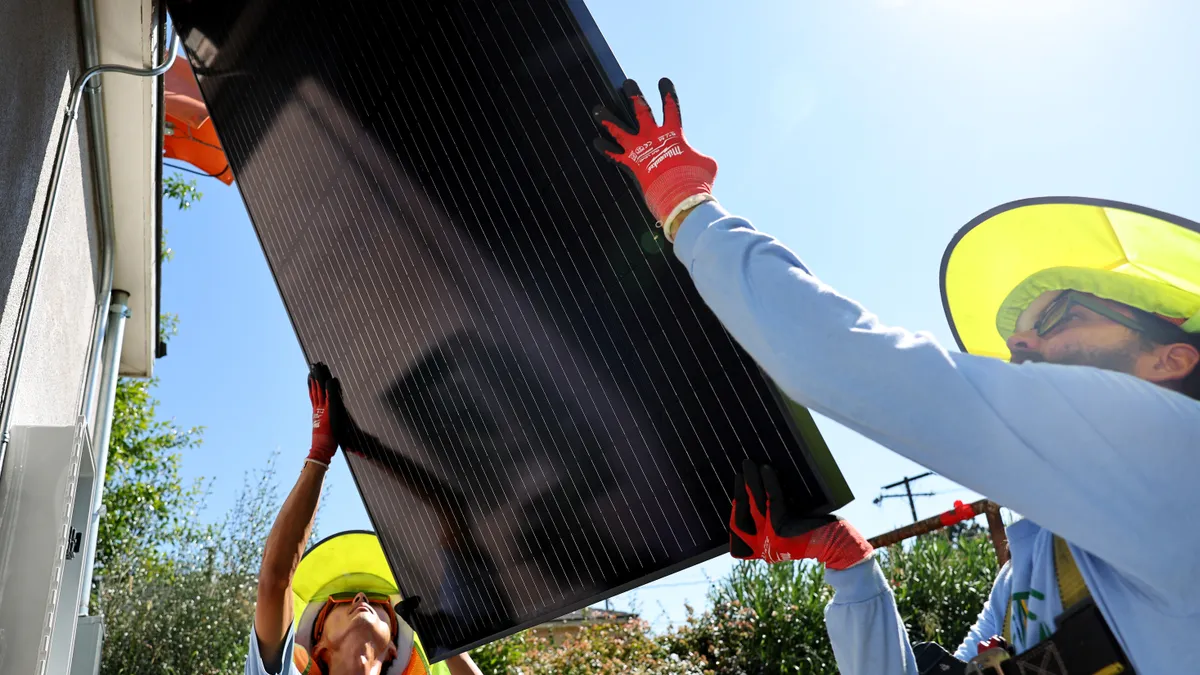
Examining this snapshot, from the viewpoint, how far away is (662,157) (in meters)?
2.18

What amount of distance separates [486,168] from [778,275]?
1.54m

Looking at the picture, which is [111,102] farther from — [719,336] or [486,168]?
[719,336]

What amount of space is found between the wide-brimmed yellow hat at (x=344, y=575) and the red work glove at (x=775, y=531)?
3.02 m

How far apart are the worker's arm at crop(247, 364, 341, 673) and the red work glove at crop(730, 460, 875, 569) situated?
7.29ft

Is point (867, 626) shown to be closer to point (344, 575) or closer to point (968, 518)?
point (344, 575)

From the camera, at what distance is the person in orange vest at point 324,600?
3.71 metres

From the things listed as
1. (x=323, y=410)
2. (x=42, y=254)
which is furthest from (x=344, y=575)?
(x=42, y=254)

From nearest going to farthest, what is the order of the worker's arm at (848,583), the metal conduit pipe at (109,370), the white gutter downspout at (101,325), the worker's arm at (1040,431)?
the worker's arm at (1040,431), the worker's arm at (848,583), the white gutter downspout at (101,325), the metal conduit pipe at (109,370)

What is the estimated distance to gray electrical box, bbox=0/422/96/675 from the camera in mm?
2426

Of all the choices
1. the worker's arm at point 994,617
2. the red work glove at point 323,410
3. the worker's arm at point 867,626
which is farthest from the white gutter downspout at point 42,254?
the worker's arm at point 994,617

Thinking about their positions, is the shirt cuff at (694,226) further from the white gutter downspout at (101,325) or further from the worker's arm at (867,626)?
the white gutter downspout at (101,325)

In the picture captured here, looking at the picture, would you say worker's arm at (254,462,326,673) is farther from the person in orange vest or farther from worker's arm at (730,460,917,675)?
worker's arm at (730,460,917,675)

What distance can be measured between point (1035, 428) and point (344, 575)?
14.1ft

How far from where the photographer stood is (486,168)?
9.82ft
